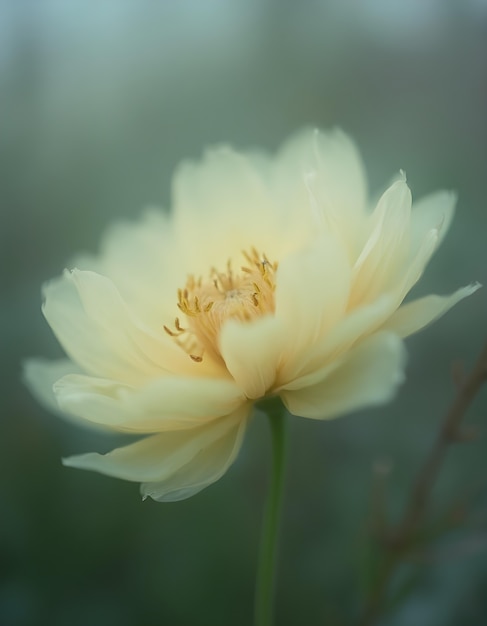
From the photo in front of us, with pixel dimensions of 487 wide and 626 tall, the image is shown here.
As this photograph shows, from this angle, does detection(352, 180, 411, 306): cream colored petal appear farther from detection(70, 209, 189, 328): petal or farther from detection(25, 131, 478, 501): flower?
detection(70, 209, 189, 328): petal

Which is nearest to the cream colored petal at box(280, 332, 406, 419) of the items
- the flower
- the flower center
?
the flower

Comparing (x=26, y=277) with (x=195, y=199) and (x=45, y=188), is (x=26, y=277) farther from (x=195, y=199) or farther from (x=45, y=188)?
(x=195, y=199)

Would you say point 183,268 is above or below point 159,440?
above

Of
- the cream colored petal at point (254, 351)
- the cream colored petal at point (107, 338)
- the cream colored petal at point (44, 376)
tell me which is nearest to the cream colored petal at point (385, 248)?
the cream colored petal at point (254, 351)

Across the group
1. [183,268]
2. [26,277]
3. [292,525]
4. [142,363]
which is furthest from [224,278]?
[26,277]

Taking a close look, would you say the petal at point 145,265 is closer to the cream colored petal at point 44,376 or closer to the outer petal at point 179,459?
the cream colored petal at point 44,376

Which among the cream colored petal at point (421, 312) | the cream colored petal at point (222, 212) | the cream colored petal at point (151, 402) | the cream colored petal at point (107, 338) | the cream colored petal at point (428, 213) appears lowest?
the cream colored petal at point (151, 402)

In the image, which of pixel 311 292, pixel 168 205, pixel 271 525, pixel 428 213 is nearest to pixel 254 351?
pixel 311 292
